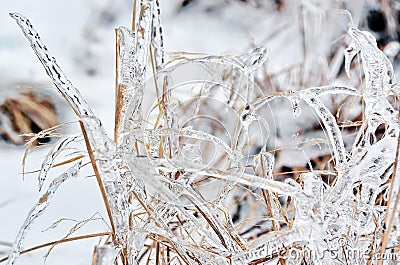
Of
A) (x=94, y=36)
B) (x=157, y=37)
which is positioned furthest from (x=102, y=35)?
(x=157, y=37)

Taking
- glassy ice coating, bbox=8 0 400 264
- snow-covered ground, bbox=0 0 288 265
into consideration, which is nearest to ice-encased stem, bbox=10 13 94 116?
glassy ice coating, bbox=8 0 400 264

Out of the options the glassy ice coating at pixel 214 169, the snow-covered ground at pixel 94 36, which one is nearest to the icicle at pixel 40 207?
the glassy ice coating at pixel 214 169

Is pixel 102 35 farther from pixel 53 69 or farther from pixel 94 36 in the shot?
pixel 53 69

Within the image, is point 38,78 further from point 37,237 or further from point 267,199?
point 267,199

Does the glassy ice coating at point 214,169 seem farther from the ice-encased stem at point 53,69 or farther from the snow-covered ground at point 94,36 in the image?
the snow-covered ground at point 94,36

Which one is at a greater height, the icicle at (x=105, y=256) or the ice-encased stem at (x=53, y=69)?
the ice-encased stem at (x=53, y=69)

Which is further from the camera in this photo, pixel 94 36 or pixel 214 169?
pixel 94 36

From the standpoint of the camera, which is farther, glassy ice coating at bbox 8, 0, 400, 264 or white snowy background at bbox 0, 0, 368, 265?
white snowy background at bbox 0, 0, 368, 265

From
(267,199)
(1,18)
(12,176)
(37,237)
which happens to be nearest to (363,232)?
(267,199)

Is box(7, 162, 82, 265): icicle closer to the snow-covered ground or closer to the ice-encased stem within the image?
the ice-encased stem
